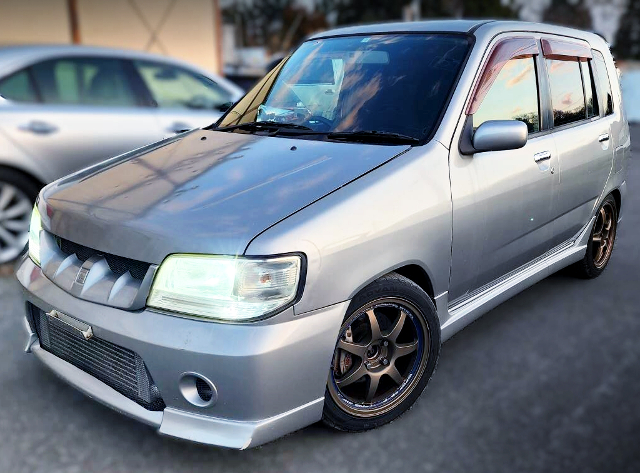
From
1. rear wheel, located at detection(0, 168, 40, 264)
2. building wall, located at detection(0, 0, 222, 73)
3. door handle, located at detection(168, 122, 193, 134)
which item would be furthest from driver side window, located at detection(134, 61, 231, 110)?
building wall, located at detection(0, 0, 222, 73)

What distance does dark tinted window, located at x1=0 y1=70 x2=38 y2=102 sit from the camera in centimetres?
450

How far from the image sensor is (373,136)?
9.39 ft

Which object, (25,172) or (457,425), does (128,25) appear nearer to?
(25,172)

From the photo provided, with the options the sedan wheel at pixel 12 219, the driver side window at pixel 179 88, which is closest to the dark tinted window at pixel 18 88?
the sedan wheel at pixel 12 219

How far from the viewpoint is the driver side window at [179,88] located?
17.1 feet

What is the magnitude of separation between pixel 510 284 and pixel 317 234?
162cm

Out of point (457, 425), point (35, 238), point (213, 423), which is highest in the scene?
point (35, 238)

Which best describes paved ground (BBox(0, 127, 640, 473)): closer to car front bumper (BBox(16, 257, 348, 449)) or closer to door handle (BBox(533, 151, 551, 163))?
car front bumper (BBox(16, 257, 348, 449))

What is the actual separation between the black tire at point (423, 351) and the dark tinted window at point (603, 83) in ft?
8.08

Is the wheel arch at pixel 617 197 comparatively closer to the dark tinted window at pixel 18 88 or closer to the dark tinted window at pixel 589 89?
the dark tinted window at pixel 589 89

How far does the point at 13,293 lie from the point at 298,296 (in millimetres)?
2825

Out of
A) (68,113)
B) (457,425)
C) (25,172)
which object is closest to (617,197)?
(457,425)

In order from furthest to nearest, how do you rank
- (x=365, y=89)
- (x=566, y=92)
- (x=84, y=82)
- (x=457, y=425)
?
1. (x=84, y=82)
2. (x=566, y=92)
3. (x=365, y=89)
4. (x=457, y=425)

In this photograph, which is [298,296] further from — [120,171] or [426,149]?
[120,171]
